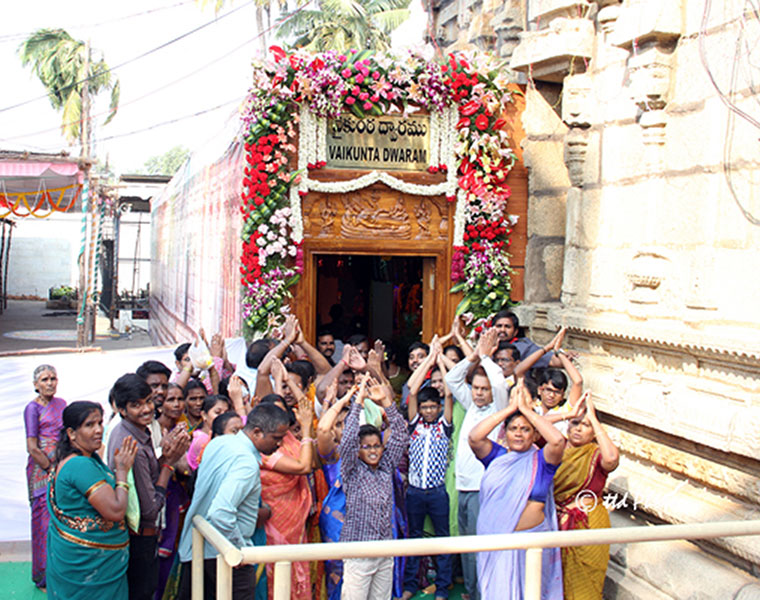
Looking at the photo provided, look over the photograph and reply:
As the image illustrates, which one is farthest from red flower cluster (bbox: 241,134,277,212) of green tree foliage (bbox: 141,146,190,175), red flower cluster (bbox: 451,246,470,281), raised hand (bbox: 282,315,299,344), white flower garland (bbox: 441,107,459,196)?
green tree foliage (bbox: 141,146,190,175)

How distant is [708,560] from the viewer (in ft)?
16.0

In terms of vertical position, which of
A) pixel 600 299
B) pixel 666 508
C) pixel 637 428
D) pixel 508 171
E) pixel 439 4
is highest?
pixel 439 4

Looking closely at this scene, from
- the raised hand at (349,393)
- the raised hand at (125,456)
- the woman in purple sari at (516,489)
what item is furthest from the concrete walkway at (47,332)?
the woman in purple sari at (516,489)

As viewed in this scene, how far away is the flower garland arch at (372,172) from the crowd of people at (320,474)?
148 cm

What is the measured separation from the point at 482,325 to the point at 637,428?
2043 millimetres

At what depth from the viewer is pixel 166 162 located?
74312 mm

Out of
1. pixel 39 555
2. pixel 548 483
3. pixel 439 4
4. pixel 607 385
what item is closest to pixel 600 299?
pixel 607 385

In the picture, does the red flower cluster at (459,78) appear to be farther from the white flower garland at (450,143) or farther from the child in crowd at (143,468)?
the child in crowd at (143,468)

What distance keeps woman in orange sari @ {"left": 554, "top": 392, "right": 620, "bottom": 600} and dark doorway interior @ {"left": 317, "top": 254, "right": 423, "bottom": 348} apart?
544 cm

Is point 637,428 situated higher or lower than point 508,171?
lower

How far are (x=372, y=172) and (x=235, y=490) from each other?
14.2 feet

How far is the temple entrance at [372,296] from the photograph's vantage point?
10.3 meters

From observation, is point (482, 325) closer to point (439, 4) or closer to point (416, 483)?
point (416, 483)

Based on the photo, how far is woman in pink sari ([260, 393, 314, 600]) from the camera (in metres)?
4.35
